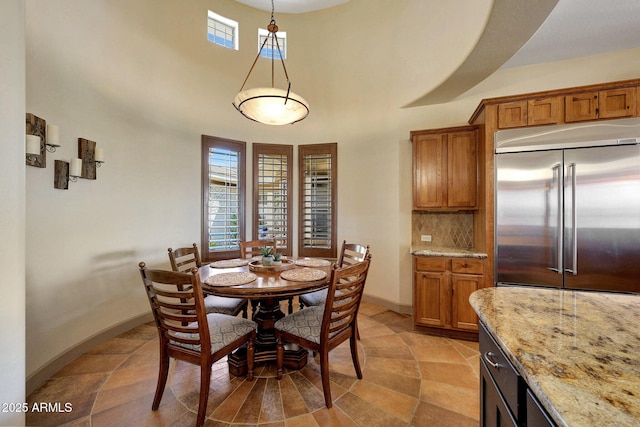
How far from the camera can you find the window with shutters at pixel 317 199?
393 centimetres

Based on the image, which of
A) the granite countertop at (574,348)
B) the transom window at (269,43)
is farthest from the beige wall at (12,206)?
the transom window at (269,43)

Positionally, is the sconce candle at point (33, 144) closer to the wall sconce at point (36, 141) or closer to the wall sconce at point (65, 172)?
the wall sconce at point (36, 141)

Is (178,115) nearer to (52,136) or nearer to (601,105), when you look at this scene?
(52,136)

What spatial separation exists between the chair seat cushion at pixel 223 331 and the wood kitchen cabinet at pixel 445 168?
2385 millimetres

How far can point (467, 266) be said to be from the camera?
2.68 meters

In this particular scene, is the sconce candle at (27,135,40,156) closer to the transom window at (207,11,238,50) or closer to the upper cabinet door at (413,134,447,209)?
the transom window at (207,11,238,50)

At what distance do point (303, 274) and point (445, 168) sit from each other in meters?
2.15

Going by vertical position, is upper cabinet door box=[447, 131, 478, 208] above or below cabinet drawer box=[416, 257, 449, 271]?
above

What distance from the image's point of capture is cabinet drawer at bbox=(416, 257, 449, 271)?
9.09ft

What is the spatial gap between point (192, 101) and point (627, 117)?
15.3ft

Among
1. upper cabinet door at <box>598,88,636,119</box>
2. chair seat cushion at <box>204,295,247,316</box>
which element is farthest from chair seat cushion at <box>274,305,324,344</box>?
upper cabinet door at <box>598,88,636,119</box>

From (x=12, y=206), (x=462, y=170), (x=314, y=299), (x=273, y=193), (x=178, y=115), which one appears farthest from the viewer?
(x=273, y=193)

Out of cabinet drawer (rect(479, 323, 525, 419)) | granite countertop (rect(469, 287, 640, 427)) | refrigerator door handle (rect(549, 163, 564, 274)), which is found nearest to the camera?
granite countertop (rect(469, 287, 640, 427))

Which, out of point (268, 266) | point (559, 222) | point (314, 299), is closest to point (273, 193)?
point (268, 266)
